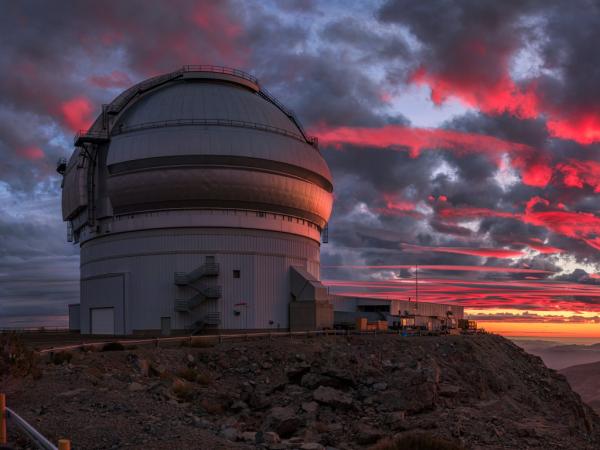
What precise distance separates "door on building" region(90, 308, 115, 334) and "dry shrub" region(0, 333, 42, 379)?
84.1 feet

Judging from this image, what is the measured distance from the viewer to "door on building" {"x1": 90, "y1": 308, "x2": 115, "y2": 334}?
46125 mm

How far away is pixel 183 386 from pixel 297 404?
433cm

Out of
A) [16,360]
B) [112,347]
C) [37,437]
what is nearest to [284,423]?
[16,360]

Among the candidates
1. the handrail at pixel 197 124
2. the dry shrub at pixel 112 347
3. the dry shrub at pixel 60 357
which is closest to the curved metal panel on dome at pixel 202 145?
the handrail at pixel 197 124

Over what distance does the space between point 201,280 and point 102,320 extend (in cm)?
899

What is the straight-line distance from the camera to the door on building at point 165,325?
4347cm

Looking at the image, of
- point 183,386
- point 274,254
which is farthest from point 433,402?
point 274,254

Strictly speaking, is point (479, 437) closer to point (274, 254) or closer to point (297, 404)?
point (297, 404)

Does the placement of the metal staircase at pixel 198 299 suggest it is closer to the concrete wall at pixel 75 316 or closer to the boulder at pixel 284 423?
the concrete wall at pixel 75 316

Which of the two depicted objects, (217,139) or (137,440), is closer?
(137,440)

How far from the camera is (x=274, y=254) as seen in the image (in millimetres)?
45875

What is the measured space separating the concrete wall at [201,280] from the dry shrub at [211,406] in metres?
20.6

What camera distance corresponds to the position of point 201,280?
143 ft

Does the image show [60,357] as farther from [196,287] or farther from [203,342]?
[196,287]
